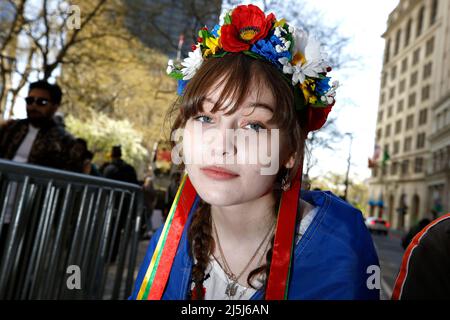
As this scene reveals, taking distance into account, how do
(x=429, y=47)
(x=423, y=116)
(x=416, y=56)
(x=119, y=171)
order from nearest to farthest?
(x=119, y=171) → (x=423, y=116) → (x=429, y=47) → (x=416, y=56)

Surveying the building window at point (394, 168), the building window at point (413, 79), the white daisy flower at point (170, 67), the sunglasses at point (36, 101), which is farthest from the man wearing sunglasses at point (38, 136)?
the building window at point (394, 168)

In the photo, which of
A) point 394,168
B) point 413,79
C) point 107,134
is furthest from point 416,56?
point 107,134

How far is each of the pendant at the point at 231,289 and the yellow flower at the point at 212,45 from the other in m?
0.83

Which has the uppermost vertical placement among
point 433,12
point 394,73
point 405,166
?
point 433,12

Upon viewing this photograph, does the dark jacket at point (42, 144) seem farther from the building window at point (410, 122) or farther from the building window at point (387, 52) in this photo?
the building window at point (387, 52)

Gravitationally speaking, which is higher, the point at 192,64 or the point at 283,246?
the point at 192,64

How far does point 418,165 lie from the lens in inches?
2242

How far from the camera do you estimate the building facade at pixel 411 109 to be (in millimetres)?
52531

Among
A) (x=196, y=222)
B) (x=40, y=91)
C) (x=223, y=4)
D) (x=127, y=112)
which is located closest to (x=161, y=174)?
(x=127, y=112)

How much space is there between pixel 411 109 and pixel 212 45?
63.7 metres

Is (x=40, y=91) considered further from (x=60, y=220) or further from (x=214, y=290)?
(x=214, y=290)

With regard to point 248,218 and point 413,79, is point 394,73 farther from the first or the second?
point 248,218

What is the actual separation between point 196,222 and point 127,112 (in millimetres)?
32458

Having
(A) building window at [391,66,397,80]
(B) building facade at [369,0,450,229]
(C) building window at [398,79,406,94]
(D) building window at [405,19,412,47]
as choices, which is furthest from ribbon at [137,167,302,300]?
(A) building window at [391,66,397,80]
